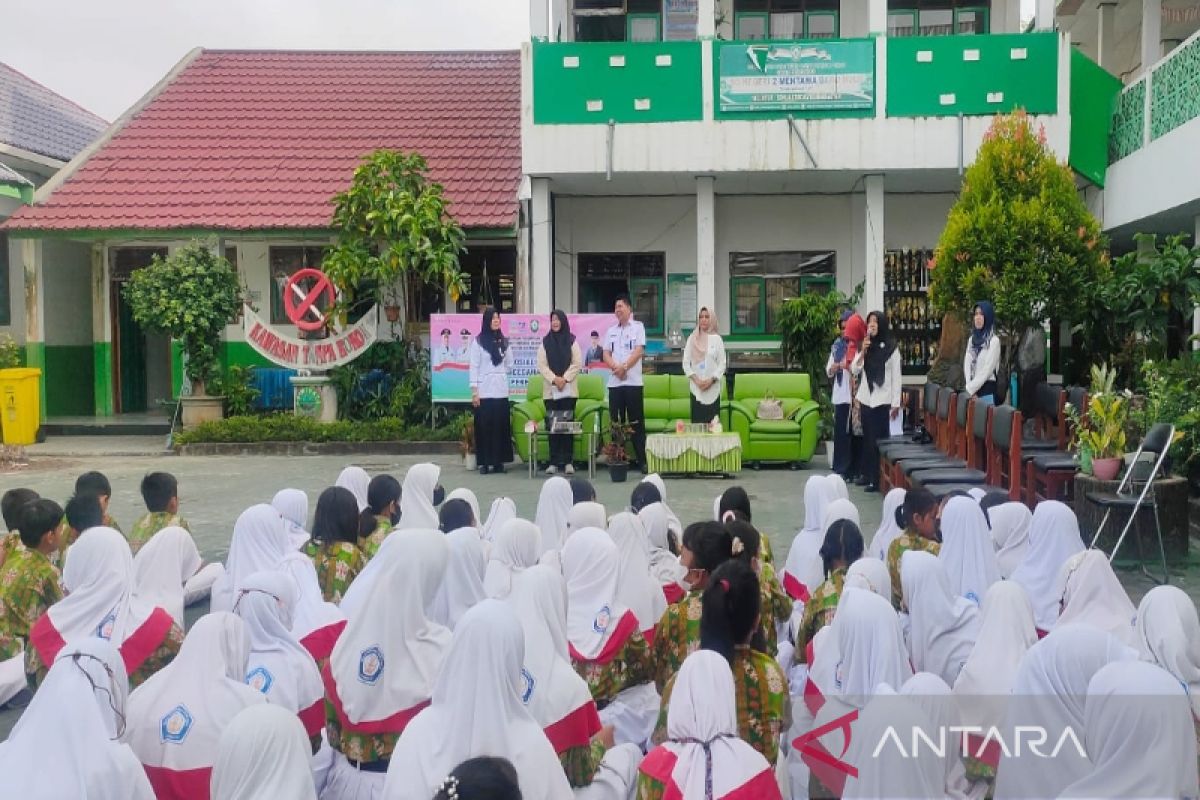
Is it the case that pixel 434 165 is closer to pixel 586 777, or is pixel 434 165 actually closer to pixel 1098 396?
pixel 1098 396

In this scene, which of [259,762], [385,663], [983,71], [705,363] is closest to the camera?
[259,762]

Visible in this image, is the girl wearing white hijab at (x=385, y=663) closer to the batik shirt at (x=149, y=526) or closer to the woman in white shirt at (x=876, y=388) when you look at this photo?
the batik shirt at (x=149, y=526)

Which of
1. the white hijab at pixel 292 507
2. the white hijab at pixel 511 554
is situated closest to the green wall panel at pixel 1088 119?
the white hijab at pixel 292 507

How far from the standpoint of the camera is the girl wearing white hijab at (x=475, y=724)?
302 centimetres

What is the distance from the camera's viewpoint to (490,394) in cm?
1262

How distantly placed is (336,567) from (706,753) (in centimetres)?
294

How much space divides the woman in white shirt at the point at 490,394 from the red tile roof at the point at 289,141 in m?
3.78

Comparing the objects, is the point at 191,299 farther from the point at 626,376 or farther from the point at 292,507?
the point at 292,507

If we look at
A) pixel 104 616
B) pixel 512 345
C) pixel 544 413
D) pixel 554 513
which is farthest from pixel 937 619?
pixel 512 345

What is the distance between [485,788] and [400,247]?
13070 millimetres

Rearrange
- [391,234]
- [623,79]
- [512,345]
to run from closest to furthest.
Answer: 1. [512,345]
2. [623,79]
3. [391,234]

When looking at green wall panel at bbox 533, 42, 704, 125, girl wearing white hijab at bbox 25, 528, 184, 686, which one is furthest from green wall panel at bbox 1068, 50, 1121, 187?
girl wearing white hijab at bbox 25, 528, 184, 686

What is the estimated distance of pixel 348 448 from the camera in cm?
1442

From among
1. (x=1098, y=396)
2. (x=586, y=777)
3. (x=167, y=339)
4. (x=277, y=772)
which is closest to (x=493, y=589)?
(x=586, y=777)
